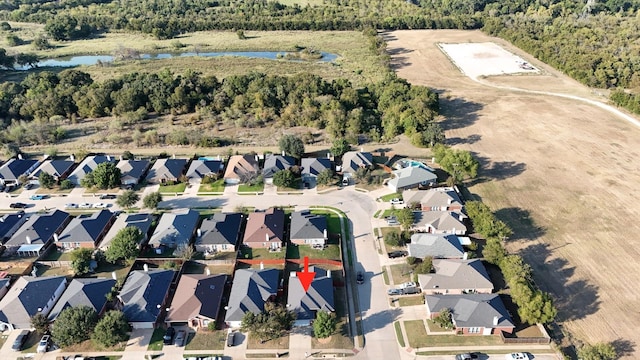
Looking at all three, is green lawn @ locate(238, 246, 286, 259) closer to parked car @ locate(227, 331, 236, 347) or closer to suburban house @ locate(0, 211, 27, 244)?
parked car @ locate(227, 331, 236, 347)

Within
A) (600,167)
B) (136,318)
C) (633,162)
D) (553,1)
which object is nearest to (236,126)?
(136,318)

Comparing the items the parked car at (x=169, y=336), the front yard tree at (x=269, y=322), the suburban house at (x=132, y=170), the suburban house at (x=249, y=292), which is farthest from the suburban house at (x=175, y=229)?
the front yard tree at (x=269, y=322)

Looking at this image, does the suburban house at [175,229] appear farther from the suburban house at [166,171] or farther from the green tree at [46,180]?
the green tree at [46,180]

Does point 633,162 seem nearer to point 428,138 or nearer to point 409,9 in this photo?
point 428,138

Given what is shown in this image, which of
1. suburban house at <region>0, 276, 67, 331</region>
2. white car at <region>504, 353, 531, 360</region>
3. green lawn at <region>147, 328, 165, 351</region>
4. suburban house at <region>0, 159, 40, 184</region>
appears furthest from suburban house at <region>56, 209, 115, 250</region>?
white car at <region>504, 353, 531, 360</region>

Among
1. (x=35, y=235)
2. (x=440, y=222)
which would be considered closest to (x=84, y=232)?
(x=35, y=235)

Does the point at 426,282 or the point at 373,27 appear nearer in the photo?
the point at 426,282

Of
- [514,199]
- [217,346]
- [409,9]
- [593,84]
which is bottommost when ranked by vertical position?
[217,346]
